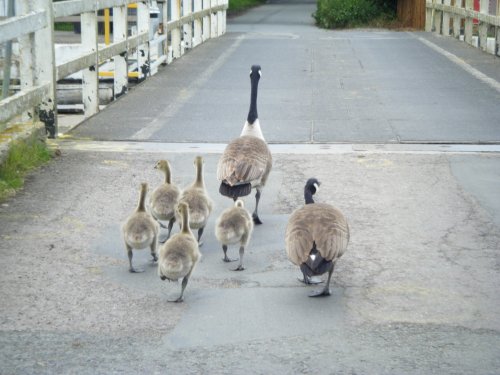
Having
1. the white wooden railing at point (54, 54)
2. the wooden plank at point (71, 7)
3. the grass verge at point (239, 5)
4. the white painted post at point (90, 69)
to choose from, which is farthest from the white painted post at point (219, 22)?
the wooden plank at point (71, 7)

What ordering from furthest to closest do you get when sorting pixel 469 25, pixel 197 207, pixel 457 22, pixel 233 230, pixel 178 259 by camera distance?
pixel 457 22 → pixel 469 25 → pixel 197 207 → pixel 233 230 → pixel 178 259

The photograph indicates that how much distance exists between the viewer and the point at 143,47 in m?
16.5

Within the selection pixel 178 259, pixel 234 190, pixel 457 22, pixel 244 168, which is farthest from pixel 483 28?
pixel 178 259

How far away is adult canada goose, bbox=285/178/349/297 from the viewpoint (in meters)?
5.85

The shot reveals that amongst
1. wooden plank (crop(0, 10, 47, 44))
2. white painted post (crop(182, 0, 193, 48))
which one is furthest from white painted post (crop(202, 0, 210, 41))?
wooden plank (crop(0, 10, 47, 44))

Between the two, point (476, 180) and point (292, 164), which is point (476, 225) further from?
point (292, 164)

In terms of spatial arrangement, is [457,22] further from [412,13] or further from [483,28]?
[412,13]

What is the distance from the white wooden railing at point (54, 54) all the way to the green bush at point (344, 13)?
45.0ft

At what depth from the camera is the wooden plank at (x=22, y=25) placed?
8953 millimetres

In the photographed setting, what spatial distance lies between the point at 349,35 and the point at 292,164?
58.5 feet

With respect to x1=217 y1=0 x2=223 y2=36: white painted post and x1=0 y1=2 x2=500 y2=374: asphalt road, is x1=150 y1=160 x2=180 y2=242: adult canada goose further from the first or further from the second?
x1=217 y1=0 x2=223 y2=36: white painted post

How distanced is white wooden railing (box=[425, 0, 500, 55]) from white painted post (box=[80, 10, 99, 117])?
396 inches

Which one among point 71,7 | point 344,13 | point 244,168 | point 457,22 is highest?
point 71,7

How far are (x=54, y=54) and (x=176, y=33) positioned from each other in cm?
886
